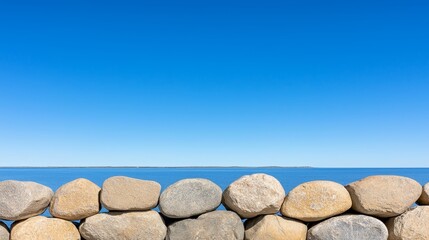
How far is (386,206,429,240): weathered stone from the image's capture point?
416 centimetres

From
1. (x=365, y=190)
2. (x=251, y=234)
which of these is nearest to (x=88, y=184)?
(x=251, y=234)

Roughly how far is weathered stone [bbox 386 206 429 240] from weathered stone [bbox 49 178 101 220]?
11.4 feet

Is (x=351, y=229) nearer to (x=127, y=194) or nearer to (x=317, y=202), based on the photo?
(x=317, y=202)

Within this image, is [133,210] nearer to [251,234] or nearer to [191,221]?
[191,221]

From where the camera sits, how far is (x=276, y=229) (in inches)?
162

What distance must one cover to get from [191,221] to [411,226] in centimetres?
257

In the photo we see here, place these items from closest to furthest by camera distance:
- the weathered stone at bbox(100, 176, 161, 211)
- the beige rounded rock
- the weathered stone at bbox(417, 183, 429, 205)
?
→ the weathered stone at bbox(100, 176, 161, 211), the beige rounded rock, the weathered stone at bbox(417, 183, 429, 205)

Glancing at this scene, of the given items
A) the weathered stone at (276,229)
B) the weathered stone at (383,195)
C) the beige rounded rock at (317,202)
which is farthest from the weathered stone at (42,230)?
the weathered stone at (383,195)

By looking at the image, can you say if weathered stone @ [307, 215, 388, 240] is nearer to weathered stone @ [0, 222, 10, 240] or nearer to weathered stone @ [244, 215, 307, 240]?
weathered stone @ [244, 215, 307, 240]

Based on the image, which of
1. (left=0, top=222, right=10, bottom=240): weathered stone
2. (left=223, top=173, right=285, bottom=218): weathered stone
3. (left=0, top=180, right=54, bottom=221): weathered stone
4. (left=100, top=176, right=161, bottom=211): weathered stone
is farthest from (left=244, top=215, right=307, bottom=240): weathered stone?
(left=0, top=222, right=10, bottom=240): weathered stone

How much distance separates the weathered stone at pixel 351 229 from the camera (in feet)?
13.3

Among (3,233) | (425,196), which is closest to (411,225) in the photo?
(425,196)

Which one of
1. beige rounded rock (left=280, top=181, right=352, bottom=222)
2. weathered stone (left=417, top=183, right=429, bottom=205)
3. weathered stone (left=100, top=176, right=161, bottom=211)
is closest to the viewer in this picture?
weathered stone (left=100, top=176, right=161, bottom=211)

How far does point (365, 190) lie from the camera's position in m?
4.11
